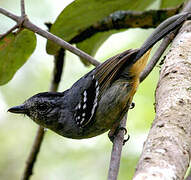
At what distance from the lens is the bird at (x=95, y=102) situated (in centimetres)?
423

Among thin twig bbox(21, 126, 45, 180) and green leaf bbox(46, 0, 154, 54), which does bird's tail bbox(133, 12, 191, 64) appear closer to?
green leaf bbox(46, 0, 154, 54)

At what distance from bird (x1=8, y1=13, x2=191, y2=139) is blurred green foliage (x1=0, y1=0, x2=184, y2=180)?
1317 mm

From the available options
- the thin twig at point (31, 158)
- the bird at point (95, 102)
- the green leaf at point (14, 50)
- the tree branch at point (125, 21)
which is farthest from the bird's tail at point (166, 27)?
the thin twig at point (31, 158)

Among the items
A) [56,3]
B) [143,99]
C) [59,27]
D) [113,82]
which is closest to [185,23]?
[113,82]

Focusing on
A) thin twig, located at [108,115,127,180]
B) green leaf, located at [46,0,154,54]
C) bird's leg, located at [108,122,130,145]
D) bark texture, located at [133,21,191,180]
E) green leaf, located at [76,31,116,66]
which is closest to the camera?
bark texture, located at [133,21,191,180]

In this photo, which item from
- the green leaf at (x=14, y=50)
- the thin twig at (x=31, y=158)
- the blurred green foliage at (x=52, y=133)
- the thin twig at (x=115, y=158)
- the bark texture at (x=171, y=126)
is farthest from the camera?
the blurred green foliage at (x=52, y=133)

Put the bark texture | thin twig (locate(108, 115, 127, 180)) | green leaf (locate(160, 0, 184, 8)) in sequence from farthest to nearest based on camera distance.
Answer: green leaf (locate(160, 0, 184, 8)) → thin twig (locate(108, 115, 127, 180)) → the bark texture

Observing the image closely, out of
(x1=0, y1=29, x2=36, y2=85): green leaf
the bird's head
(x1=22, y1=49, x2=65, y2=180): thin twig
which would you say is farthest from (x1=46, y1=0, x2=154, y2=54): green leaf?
the bird's head

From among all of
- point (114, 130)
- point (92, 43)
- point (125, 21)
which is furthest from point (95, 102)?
point (125, 21)

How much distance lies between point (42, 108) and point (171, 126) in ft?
7.13

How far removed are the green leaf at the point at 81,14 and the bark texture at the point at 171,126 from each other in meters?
1.33

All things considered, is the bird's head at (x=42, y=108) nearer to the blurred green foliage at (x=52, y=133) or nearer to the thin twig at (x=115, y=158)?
the thin twig at (x=115, y=158)

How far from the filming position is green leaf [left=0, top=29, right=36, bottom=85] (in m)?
4.23

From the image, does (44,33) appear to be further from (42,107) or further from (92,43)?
(92,43)
